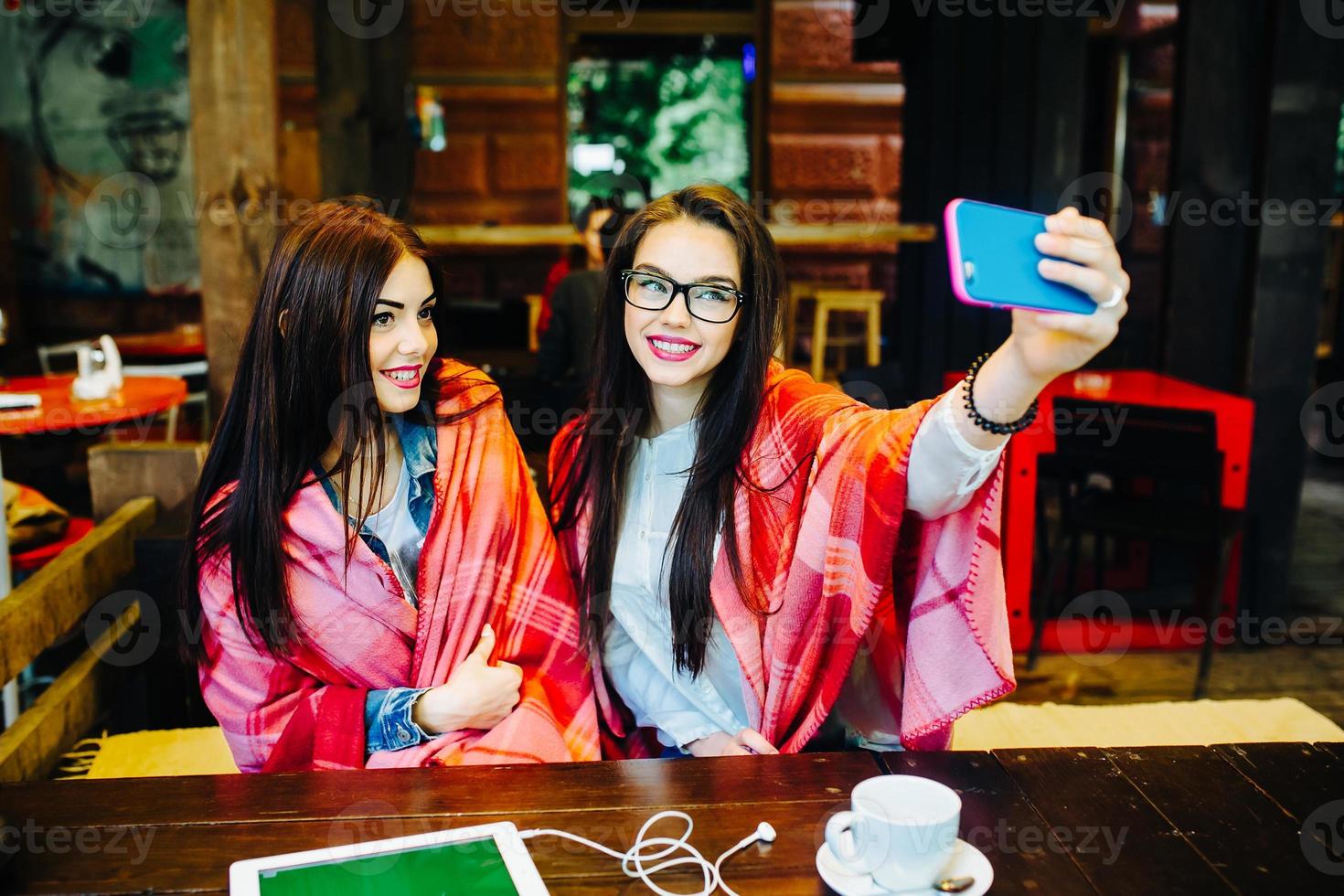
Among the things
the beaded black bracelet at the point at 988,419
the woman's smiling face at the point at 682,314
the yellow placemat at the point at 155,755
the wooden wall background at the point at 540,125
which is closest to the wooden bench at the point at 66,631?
the yellow placemat at the point at 155,755

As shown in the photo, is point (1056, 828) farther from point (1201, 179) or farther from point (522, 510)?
point (1201, 179)

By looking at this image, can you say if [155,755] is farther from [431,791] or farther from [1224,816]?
[1224,816]

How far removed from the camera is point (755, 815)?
1.12 metres

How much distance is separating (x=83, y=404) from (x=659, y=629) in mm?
2825

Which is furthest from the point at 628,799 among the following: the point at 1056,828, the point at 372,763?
the point at 372,763

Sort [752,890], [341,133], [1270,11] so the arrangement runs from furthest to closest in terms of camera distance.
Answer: [341,133]
[1270,11]
[752,890]

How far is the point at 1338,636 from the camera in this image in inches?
145

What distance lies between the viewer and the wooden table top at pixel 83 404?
3385mm

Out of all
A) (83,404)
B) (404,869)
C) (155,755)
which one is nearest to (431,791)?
(404,869)

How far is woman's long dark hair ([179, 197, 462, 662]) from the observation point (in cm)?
151

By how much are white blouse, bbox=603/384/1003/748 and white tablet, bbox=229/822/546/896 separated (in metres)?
0.63

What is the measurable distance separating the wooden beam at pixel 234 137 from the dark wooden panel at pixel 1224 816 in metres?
2.50

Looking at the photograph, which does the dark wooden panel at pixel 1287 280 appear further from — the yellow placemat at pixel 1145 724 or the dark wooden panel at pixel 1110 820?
the dark wooden panel at pixel 1110 820

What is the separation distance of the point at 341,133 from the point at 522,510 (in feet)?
12.5
